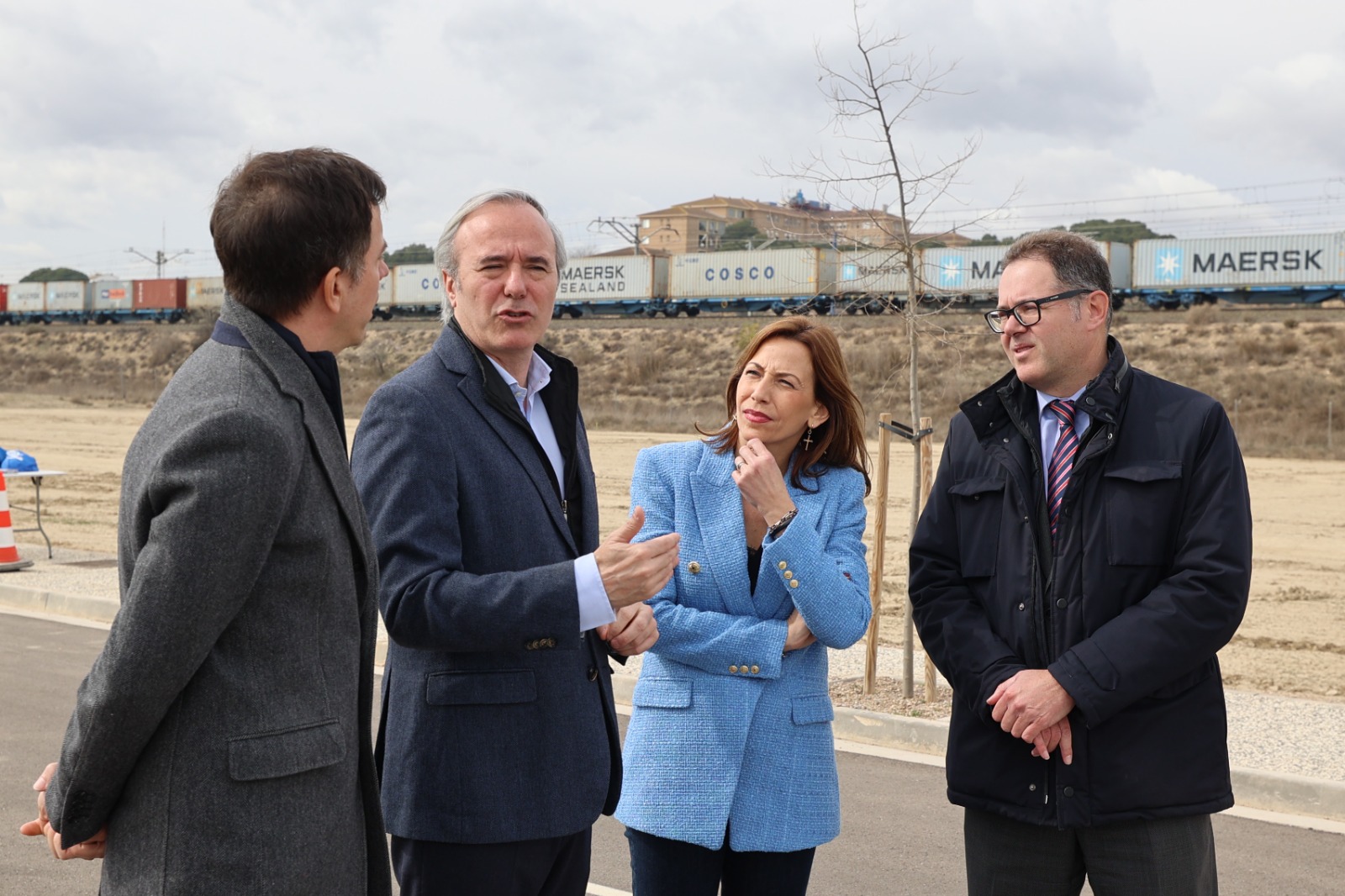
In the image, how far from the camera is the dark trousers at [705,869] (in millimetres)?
2994

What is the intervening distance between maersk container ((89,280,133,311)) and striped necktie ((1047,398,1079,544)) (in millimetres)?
77645

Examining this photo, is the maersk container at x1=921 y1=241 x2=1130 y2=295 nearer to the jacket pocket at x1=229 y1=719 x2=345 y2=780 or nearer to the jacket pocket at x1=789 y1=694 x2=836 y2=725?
the jacket pocket at x1=789 y1=694 x2=836 y2=725

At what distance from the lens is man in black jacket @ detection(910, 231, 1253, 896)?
2.77 meters

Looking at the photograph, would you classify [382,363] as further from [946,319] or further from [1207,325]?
[1207,325]

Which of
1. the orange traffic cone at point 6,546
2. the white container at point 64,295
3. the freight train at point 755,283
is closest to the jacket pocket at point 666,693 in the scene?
the orange traffic cone at point 6,546

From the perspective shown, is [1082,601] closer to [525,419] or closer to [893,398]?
[525,419]

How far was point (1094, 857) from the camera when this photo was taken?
2855 mm

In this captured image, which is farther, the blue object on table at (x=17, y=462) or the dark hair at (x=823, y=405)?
the blue object on table at (x=17, y=462)

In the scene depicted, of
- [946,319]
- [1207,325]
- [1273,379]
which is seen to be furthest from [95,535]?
[1207,325]

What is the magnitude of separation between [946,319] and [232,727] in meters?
37.1

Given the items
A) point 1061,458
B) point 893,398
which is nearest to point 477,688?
point 1061,458

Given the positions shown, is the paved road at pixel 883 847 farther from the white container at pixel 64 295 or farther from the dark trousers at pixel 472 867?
the white container at pixel 64 295

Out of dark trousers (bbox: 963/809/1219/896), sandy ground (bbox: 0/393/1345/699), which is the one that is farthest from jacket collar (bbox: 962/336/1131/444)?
sandy ground (bbox: 0/393/1345/699)

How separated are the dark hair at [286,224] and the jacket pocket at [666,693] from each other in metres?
1.48
